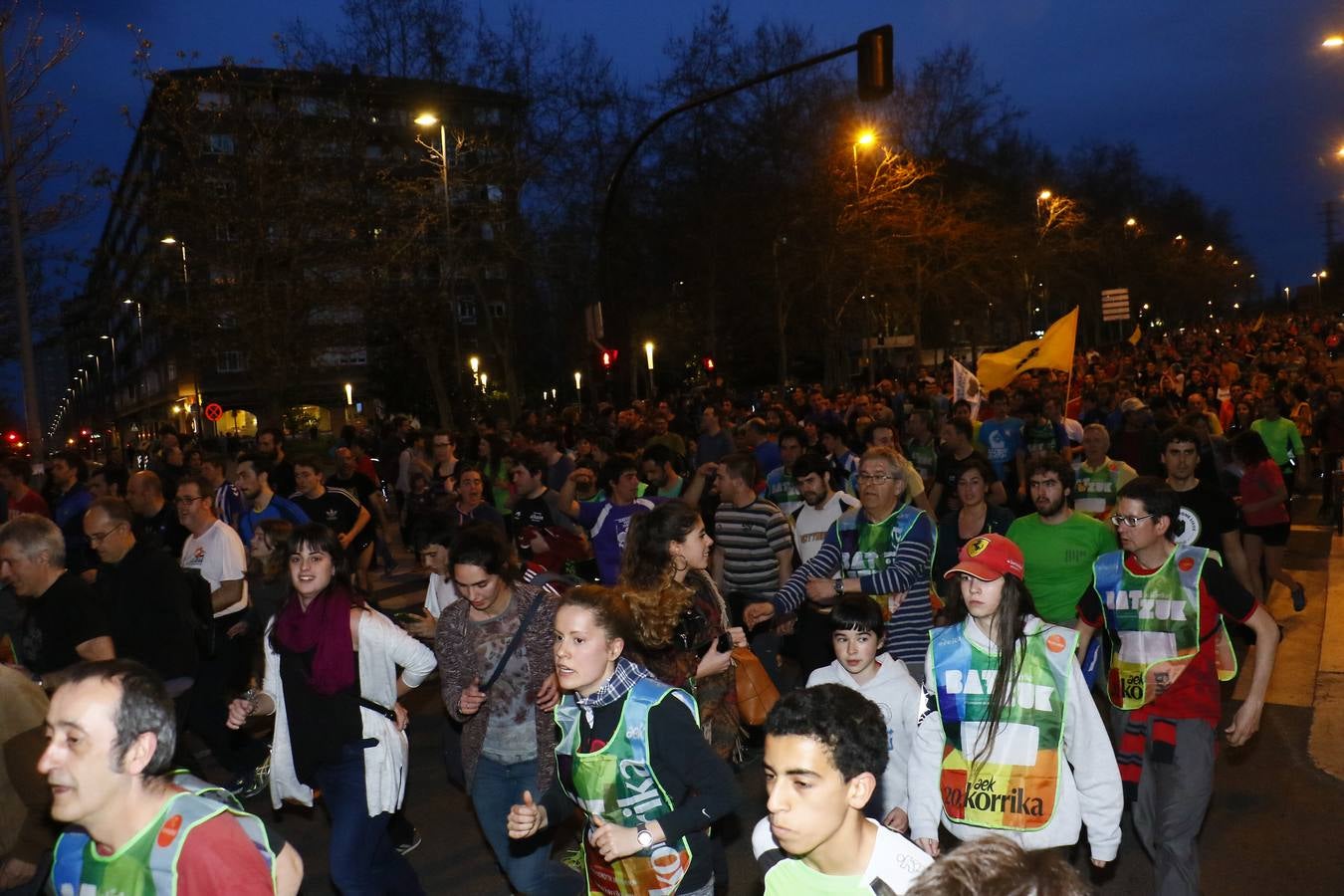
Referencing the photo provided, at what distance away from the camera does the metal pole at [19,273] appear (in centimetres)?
1368

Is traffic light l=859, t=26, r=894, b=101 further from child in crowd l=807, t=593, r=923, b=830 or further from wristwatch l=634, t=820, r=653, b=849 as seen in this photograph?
wristwatch l=634, t=820, r=653, b=849

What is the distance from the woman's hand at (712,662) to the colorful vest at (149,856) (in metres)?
2.45

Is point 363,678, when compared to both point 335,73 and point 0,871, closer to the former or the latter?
point 0,871

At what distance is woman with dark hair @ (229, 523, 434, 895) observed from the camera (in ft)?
15.2

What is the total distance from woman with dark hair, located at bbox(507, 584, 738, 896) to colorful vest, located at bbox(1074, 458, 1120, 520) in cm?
611

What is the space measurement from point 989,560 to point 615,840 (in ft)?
4.92

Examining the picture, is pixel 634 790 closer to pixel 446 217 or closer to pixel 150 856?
pixel 150 856

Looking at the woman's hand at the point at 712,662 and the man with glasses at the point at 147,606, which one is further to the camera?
the man with glasses at the point at 147,606

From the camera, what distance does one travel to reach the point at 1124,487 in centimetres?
472

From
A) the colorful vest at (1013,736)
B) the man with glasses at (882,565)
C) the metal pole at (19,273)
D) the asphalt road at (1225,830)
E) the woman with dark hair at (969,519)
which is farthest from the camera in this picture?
the metal pole at (19,273)

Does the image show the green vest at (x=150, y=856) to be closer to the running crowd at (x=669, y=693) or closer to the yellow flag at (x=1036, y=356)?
the running crowd at (x=669, y=693)

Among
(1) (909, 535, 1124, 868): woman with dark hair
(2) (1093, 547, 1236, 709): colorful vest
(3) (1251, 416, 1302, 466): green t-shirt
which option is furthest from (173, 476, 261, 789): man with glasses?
(3) (1251, 416, 1302, 466): green t-shirt

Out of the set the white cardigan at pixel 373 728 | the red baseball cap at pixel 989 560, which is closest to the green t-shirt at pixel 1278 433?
the red baseball cap at pixel 989 560

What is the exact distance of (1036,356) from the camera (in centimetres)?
1933
